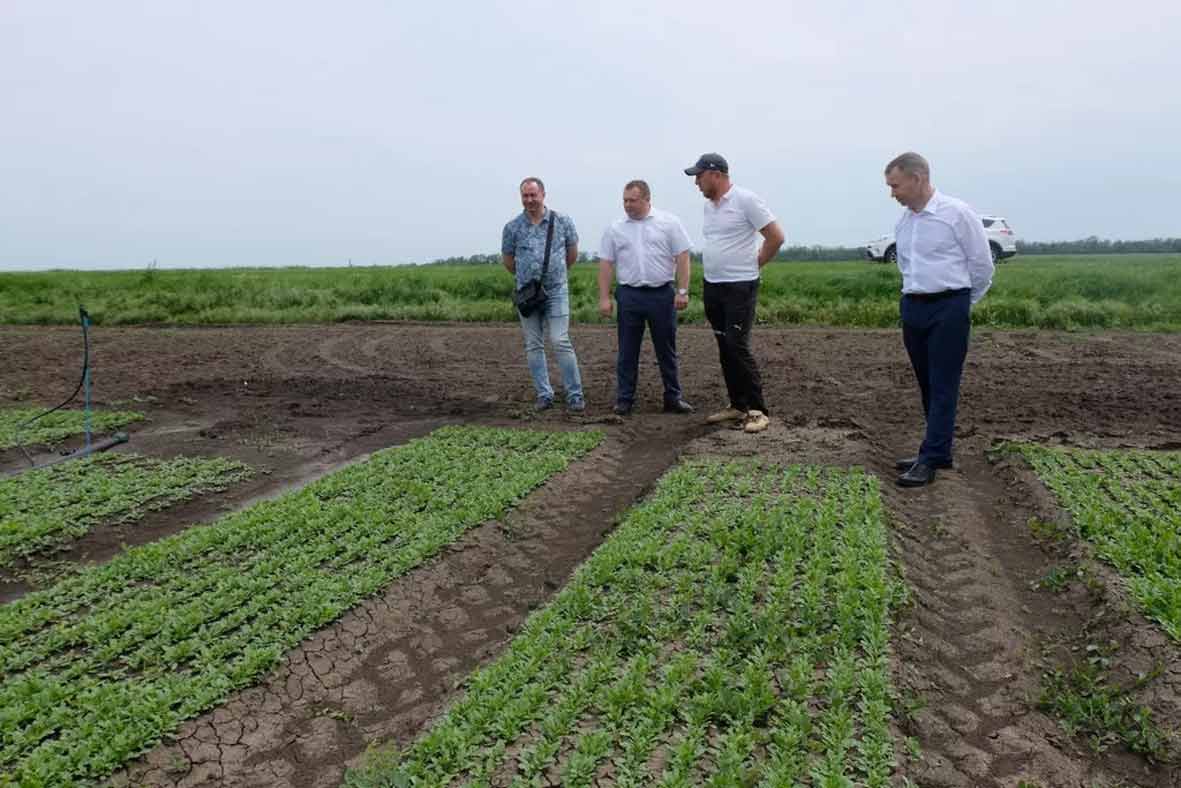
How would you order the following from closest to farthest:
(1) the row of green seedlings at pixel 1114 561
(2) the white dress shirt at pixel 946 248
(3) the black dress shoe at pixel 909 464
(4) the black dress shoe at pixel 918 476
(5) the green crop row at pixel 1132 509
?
(1) the row of green seedlings at pixel 1114 561, (5) the green crop row at pixel 1132 509, (2) the white dress shirt at pixel 946 248, (4) the black dress shoe at pixel 918 476, (3) the black dress shoe at pixel 909 464

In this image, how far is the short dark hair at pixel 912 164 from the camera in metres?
6.35

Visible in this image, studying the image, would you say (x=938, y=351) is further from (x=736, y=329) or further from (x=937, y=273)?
(x=736, y=329)

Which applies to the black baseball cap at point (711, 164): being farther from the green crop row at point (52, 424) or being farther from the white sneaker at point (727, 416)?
the green crop row at point (52, 424)

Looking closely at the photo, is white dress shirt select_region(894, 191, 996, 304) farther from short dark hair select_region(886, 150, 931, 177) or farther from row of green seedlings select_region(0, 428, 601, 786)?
row of green seedlings select_region(0, 428, 601, 786)

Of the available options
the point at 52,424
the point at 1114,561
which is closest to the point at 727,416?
the point at 1114,561

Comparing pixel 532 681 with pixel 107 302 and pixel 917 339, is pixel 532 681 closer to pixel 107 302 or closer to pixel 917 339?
pixel 917 339

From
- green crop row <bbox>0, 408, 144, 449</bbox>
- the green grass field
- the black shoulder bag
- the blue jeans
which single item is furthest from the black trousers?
the green grass field

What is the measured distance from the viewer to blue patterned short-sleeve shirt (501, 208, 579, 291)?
895 cm

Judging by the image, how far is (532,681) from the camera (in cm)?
410

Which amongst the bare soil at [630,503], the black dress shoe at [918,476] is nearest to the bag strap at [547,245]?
the bare soil at [630,503]

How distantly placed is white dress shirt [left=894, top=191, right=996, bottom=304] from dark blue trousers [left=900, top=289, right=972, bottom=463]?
0.11 meters

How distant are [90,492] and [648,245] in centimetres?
516

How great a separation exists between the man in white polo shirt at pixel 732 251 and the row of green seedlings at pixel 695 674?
8.84 feet

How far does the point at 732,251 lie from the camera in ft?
26.6
